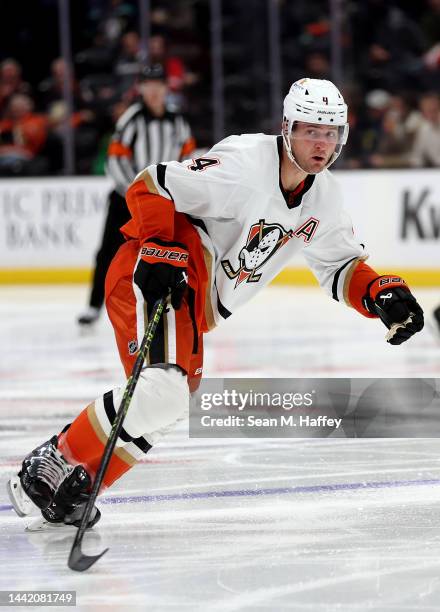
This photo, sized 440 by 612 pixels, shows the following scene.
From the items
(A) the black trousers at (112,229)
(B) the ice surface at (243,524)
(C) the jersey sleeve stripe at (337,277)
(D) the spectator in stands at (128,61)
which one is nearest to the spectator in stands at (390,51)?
(D) the spectator in stands at (128,61)

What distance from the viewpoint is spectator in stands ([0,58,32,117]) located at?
902 cm

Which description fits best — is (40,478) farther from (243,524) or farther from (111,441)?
(243,524)

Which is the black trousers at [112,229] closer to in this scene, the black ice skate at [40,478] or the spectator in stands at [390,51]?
the black ice skate at [40,478]

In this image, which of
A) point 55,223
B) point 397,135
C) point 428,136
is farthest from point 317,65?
point 55,223

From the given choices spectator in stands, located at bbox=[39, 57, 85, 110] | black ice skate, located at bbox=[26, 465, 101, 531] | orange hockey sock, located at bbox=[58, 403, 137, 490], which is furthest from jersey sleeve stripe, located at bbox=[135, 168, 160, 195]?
spectator in stands, located at bbox=[39, 57, 85, 110]

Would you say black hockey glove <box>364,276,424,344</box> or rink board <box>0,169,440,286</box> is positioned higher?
black hockey glove <box>364,276,424,344</box>

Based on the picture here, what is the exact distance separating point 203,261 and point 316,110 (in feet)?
1.38

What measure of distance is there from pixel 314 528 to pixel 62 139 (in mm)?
6524

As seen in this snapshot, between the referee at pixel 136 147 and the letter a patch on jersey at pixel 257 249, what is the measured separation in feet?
9.57

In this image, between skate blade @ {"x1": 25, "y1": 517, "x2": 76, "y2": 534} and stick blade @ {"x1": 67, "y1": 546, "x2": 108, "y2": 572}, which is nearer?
stick blade @ {"x1": 67, "y1": 546, "x2": 108, "y2": 572}

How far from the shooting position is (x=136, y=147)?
5.82 meters

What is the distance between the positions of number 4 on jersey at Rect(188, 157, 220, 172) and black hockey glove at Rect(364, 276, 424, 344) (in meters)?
0.47

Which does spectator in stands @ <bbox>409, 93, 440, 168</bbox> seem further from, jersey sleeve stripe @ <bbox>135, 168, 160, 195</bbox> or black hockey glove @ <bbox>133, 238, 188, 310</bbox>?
black hockey glove @ <bbox>133, 238, 188, 310</bbox>

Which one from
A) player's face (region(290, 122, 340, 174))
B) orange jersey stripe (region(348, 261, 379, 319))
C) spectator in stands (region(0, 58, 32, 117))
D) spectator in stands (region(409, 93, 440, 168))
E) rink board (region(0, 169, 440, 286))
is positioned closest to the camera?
player's face (region(290, 122, 340, 174))
